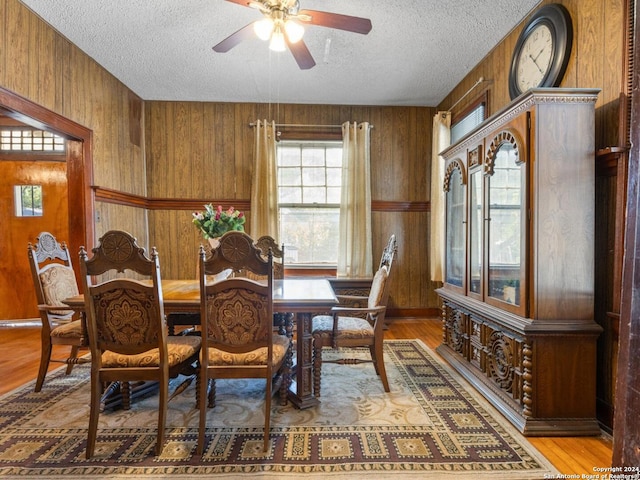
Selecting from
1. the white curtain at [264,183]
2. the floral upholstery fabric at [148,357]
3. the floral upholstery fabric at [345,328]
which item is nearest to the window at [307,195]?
the white curtain at [264,183]

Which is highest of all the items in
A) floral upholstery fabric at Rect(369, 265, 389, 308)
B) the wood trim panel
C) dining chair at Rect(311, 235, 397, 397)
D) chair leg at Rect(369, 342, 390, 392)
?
the wood trim panel

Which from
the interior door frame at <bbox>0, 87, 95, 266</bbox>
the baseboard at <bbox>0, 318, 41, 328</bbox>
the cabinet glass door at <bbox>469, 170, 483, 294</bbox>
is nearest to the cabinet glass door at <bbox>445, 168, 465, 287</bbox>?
the cabinet glass door at <bbox>469, 170, 483, 294</bbox>

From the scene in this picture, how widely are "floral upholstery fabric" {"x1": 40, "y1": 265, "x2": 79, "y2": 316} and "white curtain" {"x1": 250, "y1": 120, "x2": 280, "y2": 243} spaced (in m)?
2.09

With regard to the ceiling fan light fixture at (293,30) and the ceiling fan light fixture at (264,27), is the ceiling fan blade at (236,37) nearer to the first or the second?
the ceiling fan light fixture at (264,27)

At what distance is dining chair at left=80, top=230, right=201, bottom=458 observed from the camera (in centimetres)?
172

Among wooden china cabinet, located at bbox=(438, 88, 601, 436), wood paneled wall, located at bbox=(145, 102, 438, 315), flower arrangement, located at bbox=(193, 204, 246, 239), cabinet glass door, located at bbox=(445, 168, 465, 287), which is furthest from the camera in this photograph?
wood paneled wall, located at bbox=(145, 102, 438, 315)

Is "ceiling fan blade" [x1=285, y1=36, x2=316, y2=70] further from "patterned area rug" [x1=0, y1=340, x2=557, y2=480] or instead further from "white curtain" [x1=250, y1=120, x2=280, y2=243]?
"patterned area rug" [x1=0, y1=340, x2=557, y2=480]

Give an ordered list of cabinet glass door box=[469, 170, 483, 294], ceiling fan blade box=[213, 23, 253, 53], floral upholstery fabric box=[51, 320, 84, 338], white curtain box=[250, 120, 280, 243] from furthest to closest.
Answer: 1. white curtain box=[250, 120, 280, 243]
2. cabinet glass door box=[469, 170, 483, 294]
3. floral upholstery fabric box=[51, 320, 84, 338]
4. ceiling fan blade box=[213, 23, 253, 53]

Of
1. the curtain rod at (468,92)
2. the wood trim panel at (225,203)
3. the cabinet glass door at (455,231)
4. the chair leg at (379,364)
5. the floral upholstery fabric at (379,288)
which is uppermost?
the curtain rod at (468,92)

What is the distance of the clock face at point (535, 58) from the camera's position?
2488mm

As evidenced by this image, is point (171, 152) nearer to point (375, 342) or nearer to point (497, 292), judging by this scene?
point (375, 342)

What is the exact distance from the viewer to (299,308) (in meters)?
2.07

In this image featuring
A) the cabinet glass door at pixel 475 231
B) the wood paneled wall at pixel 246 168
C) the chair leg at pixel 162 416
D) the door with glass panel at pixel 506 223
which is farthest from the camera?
the wood paneled wall at pixel 246 168

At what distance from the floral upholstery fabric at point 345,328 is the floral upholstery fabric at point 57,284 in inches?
70.5
